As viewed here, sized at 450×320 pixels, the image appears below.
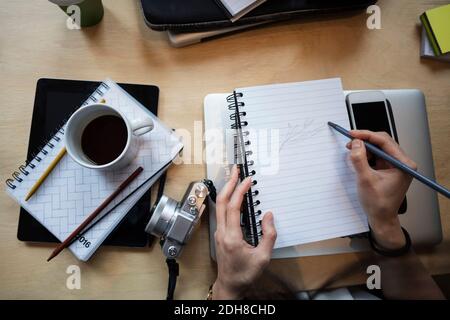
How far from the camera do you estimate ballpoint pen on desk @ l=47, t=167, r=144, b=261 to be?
0.57 meters

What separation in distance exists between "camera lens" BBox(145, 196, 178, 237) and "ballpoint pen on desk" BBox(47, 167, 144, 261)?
82mm

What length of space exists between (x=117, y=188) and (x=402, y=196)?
483 millimetres

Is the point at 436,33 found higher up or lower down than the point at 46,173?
higher up

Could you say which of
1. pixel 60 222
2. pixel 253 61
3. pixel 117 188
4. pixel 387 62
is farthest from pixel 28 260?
pixel 387 62

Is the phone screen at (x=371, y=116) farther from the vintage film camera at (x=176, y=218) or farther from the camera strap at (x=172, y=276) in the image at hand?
the camera strap at (x=172, y=276)

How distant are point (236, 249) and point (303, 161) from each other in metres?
0.19

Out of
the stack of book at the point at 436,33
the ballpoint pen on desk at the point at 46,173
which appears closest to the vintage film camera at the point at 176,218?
the ballpoint pen on desk at the point at 46,173

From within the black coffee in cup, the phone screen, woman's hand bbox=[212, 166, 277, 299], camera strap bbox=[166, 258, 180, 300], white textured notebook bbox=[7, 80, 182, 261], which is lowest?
camera strap bbox=[166, 258, 180, 300]

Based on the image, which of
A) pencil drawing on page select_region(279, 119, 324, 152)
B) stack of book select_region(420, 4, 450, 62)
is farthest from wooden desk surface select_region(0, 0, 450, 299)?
pencil drawing on page select_region(279, 119, 324, 152)

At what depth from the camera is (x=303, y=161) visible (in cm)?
57

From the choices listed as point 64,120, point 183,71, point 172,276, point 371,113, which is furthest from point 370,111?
point 64,120

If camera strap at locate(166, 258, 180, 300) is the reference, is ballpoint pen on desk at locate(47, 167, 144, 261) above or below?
above

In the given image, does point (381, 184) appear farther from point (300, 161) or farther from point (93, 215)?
point (93, 215)

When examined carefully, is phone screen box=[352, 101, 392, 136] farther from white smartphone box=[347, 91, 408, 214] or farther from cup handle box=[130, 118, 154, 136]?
cup handle box=[130, 118, 154, 136]
